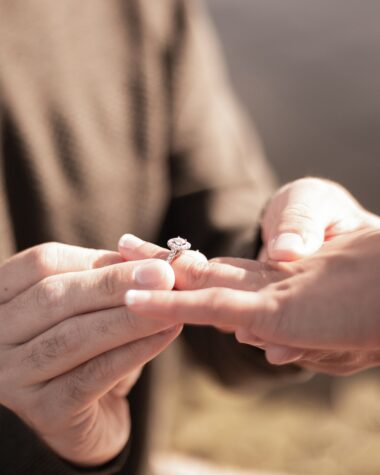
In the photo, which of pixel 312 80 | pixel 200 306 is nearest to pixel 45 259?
pixel 200 306

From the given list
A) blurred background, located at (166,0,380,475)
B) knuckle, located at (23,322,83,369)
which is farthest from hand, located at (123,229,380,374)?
blurred background, located at (166,0,380,475)

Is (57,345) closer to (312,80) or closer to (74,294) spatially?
(74,294)

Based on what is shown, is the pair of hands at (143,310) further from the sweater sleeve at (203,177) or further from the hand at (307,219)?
the sweater sleeve at (203,177)

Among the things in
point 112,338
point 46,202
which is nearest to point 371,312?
point 112,338

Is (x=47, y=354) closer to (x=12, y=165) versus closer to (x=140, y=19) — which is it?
(x=12, y=165)

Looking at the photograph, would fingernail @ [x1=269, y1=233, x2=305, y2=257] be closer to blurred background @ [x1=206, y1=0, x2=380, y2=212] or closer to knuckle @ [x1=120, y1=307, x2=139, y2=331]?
knuckle @ [x1=120, y1=307, x2=139, y2=331]

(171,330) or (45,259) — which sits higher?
(45,259)
